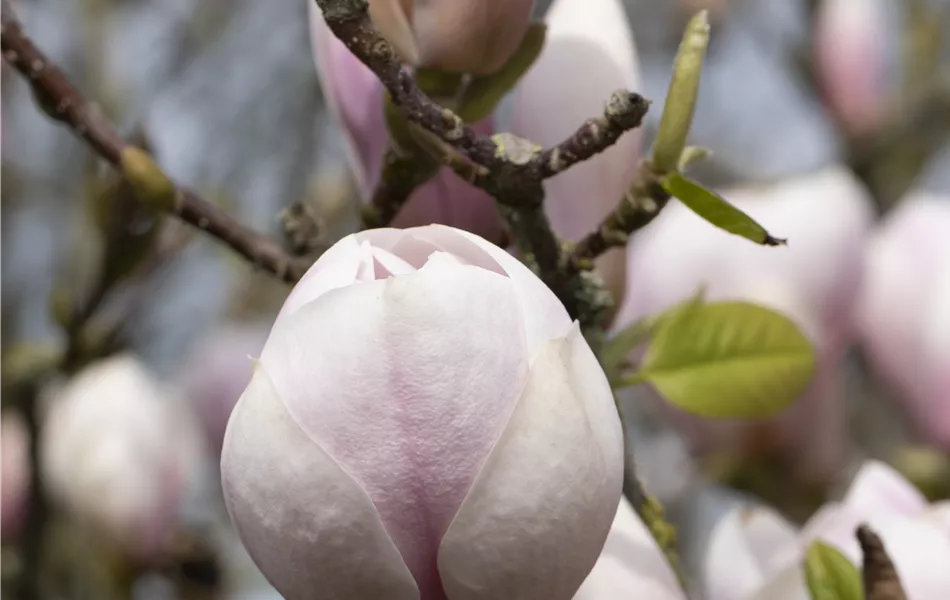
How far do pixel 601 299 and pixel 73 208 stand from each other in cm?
189

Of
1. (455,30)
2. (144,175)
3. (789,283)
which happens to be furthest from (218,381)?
(455,30)

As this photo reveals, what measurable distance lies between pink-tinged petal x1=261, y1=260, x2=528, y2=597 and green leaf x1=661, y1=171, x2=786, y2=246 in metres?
0.09

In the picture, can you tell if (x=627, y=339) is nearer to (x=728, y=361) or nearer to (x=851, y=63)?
(x=728, y=361)

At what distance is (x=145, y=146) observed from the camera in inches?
21.6

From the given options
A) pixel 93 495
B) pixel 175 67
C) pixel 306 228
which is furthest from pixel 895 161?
pixel 175 67

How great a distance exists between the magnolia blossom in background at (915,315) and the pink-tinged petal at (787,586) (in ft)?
1.45

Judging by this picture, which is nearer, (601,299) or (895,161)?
(601,299)

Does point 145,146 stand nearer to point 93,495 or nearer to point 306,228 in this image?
point 306,228

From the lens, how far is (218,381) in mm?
1196

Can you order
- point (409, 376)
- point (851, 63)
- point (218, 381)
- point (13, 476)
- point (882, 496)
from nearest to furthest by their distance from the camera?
point (409, 376)
point (882, 496)
point (13, 476)
point (218, 381)
point (851, 63)

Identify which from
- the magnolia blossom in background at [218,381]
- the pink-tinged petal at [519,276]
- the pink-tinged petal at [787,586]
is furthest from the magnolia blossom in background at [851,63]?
the pink-tinged petal at [519,276]

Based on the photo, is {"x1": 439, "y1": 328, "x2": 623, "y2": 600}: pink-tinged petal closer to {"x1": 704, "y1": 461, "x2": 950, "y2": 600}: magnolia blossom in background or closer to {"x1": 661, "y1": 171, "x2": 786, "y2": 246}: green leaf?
{"x1": 661, "y1": 171, "x2": 786, "y2": 246}: green leaf

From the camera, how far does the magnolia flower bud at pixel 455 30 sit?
376 millimetres

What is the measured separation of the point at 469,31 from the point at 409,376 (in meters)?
0.16
